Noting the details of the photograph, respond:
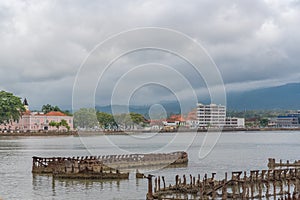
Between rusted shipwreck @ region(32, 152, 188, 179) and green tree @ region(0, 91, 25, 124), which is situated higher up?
green tree @ region(0, 91, 25, 124)

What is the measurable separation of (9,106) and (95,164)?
135 meters

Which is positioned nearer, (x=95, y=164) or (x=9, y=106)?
(x=95, y=164)

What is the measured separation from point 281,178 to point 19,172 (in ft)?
99.0

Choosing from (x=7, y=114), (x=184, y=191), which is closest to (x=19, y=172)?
(x=184, y=191)

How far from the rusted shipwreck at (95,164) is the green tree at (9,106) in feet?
392

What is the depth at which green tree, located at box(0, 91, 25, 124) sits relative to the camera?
18250 cm

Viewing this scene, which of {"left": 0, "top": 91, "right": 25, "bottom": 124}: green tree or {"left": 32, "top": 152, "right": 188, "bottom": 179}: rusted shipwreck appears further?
{"left": 0, "top": 91, "right": 25, "bottom": 124}: green tree

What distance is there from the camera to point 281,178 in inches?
1746

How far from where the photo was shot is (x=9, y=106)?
18412 cm

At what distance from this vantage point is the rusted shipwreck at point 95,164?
51.2 m

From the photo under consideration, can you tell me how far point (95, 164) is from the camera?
5609 centimetres

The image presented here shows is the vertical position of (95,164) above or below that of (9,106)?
below

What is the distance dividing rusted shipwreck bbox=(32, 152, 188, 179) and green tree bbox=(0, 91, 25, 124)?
392 ft

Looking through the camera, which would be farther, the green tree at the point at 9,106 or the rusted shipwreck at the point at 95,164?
the green tree at the point at 9,106
